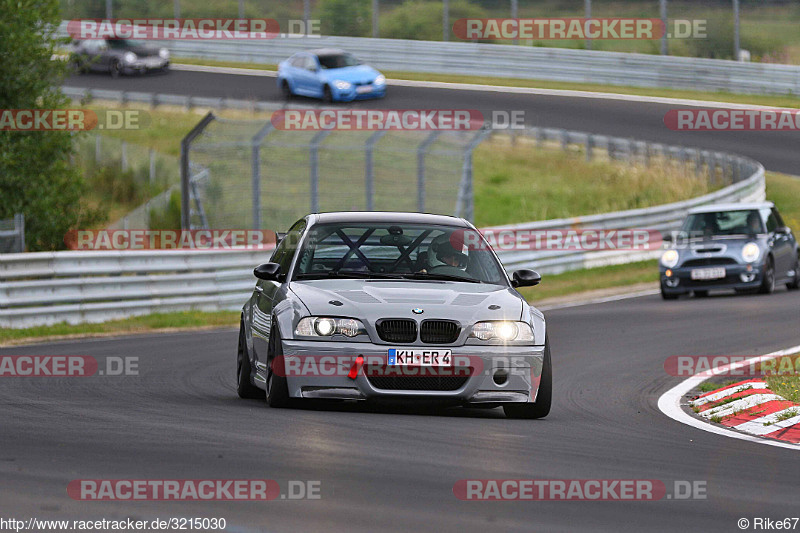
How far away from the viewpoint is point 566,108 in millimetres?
41000

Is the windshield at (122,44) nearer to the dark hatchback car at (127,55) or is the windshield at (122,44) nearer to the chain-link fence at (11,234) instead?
the dark hatchback car at (127,55)

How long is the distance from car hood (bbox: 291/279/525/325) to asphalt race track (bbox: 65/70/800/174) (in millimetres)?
27634

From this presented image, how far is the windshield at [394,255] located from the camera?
10.1 meters

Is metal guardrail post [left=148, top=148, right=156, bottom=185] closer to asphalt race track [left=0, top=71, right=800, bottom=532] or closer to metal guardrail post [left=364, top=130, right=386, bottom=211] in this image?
metal guardrail post [left=364, top=130, right=386, bottom=211]

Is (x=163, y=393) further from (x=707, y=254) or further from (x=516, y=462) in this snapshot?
(x=707, y=254)

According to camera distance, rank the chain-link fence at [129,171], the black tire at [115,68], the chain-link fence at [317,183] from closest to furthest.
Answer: the chain-link fence at [317,183], the chain-link fence at [129,171], the black tire at [115,68]

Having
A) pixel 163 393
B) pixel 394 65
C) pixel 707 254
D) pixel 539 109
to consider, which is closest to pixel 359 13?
pixel 394 65

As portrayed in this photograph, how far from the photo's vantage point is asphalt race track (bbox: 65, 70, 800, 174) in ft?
125

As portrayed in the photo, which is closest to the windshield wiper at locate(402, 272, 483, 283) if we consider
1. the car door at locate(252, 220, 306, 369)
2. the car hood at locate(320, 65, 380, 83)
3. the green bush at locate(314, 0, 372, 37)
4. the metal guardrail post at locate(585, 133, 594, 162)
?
the car door at locate(252, 220, 306, 369)

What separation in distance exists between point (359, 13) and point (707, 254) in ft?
93.6

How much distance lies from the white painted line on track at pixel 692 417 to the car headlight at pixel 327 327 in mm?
2428

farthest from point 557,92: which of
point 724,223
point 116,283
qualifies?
point 116,283

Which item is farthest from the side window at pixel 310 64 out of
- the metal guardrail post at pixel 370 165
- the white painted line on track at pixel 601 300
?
the white painted line on track at pixel 601 300

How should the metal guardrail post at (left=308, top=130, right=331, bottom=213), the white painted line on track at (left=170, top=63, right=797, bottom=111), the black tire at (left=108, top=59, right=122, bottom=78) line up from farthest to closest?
the black tire at (left=108, top=59, right=122, bottom=78) → the white painted line on track at (left=170, top=63, right=797, bottom=111) → the metal guardrail post at (left=308, top=130, right=331, bottom=213)
